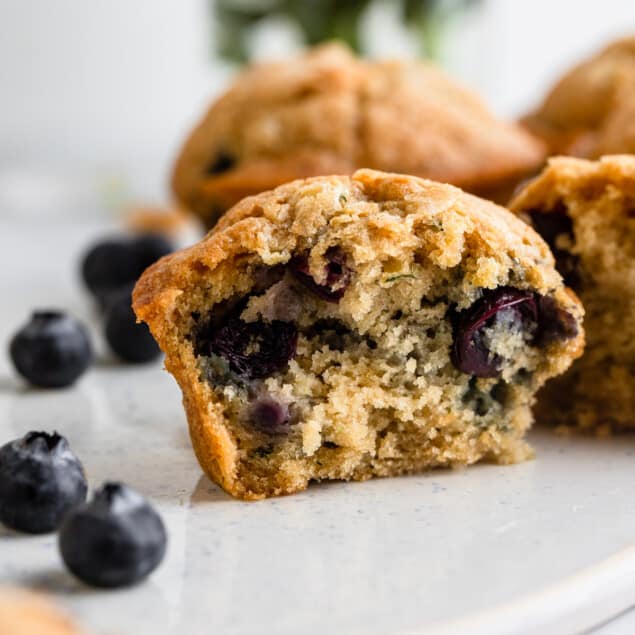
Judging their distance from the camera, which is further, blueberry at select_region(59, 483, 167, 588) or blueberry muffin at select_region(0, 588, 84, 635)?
blueberry at select_region(59, 483, 167, 588)

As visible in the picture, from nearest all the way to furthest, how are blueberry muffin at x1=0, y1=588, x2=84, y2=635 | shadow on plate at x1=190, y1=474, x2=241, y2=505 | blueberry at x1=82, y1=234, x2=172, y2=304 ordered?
blueberry muffin at x1=0, y1=588, x2=84, y2=635 < shadow on plate at x1=190, y1=474, x2=241, y2=505 < blueberry at x1=82, y1=234, x2=172, y2=304

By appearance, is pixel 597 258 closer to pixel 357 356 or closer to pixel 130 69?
pixel 357 356

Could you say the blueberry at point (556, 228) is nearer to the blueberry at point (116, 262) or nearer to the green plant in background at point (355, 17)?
the blueberry at point (116, 262)

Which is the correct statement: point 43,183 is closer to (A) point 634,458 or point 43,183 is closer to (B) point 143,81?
(B) point 143,81

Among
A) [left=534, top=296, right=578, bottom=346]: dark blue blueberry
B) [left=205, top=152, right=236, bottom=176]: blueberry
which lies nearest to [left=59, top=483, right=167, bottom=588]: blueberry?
[left=534, top=296, right=578, bottom=346]: dark blue blueberry

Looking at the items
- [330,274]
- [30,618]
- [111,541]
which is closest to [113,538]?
[111,541]

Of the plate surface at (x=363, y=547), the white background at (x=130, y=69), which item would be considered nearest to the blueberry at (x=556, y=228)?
the plate surface at (x=363, y=547)

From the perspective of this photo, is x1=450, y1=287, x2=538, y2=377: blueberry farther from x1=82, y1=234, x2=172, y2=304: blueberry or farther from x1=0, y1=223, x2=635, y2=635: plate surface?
x1=82, y1=234, x2=172, y2=304: blueberry
